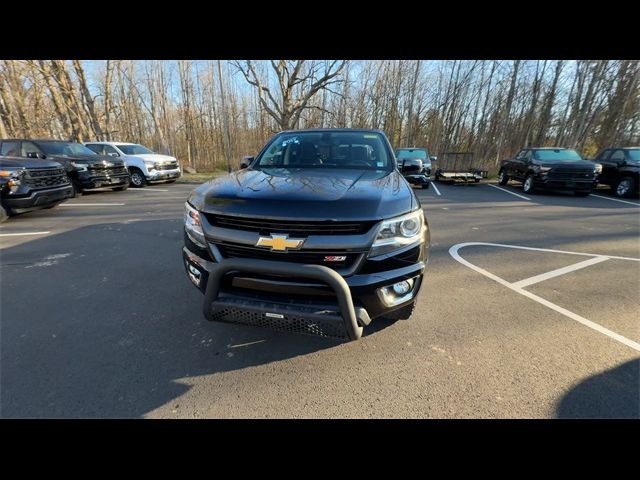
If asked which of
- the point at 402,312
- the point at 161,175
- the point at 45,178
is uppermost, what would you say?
the point at 45,178

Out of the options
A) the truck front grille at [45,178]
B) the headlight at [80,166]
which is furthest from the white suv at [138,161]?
the truck front grille at [45,178]

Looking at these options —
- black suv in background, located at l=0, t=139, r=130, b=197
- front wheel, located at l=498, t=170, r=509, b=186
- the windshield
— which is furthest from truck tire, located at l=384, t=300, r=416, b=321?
front wheel, located at l=498, t=170, r=509, b=186

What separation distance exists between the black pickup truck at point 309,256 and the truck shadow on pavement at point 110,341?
1.98 ft

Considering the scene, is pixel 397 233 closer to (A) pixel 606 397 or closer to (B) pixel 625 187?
(A) pixel 606 397

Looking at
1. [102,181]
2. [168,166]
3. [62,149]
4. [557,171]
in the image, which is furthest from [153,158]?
[557,171]

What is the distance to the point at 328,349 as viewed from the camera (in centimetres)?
235

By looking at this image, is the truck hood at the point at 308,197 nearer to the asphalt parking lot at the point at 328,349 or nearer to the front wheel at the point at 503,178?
the asphalt parking lot at the point at 328,349

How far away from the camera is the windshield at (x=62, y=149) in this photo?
29.1 feet

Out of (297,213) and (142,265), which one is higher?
(297,213)

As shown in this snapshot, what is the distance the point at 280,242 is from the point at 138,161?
1315 cm

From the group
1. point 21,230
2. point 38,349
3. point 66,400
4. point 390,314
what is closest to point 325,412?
point 390,314

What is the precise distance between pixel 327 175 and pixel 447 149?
2433 centimetres

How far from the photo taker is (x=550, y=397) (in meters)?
1.88
